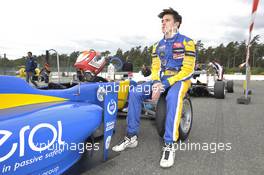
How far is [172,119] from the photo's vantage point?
9.36 feet

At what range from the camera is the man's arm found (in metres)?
3.09

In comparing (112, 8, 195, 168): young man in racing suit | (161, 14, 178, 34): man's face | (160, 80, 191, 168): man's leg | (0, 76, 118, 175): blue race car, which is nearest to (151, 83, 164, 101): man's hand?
(112, 8, 195, 168): young man in racing suit

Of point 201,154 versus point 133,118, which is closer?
point 201,154

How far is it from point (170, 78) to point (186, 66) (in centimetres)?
24

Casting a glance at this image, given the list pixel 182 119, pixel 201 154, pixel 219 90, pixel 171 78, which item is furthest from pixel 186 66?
pixel 219 90

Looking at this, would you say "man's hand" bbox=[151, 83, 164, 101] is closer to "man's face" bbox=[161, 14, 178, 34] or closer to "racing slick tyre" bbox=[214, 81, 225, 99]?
"man's face" bbox=[161, 14, 178, 34]

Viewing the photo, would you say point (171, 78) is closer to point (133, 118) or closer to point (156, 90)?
point (156, 90)

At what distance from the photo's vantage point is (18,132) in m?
1.57

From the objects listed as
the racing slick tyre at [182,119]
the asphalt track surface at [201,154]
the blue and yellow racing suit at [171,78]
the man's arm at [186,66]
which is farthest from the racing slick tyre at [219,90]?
the man's arm at [186,66]

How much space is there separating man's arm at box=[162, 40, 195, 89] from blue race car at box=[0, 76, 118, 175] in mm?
920

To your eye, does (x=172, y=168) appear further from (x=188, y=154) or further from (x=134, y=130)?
(x=134, y=130)

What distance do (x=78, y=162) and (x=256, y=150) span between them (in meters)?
2.08

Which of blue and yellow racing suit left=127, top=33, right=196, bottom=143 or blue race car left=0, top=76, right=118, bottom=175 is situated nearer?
blue race car left=0, top=76, right=118, bottom=175

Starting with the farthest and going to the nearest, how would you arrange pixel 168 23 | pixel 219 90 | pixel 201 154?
1. pixel 219 90
2. pixel 168 23
3. pixel 201 154
